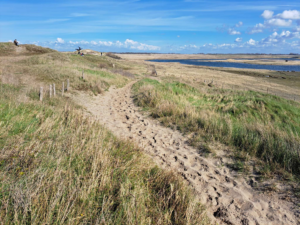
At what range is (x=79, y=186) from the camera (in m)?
2.91

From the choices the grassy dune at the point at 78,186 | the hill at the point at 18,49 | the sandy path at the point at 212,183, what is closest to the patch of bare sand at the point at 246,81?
the sandy path at the point at 212,183

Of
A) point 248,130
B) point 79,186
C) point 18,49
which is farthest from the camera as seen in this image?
point 18,49

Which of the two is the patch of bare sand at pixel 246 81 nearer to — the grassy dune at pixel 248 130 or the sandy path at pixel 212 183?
the grassy dune at pixel 248 130

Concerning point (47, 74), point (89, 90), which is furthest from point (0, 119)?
point (47, 74)

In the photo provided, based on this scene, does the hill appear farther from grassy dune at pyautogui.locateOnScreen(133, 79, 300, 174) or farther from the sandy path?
the sandy path

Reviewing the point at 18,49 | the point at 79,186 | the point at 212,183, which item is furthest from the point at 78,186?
the point at 18,49

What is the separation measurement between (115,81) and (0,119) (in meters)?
17.7

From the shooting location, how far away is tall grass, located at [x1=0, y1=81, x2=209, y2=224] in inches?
91.0

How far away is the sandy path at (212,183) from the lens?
3453mm

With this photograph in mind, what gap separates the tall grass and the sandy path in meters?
0.86

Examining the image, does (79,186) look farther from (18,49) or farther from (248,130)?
(18,49)

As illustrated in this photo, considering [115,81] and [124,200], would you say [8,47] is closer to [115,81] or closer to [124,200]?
[115,81]

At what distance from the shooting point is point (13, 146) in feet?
11.5

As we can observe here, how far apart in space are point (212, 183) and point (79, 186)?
9.89 ft
